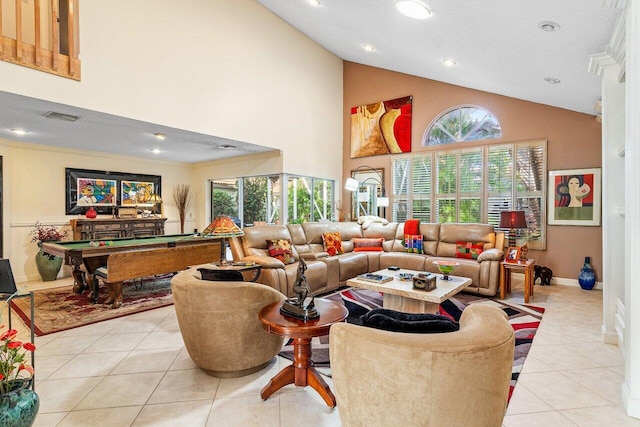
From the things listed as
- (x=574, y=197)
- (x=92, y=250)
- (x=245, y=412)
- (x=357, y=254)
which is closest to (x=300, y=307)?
(x=245, y=412)

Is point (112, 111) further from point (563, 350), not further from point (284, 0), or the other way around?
point (563, 350)

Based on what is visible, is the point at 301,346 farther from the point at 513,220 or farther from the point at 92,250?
the point at 513,220

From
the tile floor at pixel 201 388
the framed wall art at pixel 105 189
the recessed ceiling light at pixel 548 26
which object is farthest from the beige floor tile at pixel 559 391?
the framed wall art at pixel 105 189

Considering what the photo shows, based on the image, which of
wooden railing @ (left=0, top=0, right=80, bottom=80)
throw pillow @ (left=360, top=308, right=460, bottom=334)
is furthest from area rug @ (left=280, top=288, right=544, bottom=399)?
wooden railing @ (left=0, top=0, right=80, bottom=80)

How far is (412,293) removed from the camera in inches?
127

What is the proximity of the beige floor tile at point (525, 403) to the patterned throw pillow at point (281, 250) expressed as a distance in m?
3.05

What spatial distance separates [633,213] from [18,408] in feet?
11.6

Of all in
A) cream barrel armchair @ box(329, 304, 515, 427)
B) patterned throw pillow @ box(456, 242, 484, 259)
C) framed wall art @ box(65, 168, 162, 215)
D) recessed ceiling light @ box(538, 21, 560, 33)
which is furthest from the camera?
framed wall art @ box(65, 168, 162, 215)

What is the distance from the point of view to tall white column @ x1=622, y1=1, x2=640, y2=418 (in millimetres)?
1943

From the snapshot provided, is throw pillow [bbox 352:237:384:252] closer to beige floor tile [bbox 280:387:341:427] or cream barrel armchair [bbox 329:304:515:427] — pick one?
beige floor tile [bbox 280:387:341:427]

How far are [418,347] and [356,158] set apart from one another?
→ 271 inches

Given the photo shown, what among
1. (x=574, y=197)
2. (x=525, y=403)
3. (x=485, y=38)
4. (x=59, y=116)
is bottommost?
(x=525, y=403)

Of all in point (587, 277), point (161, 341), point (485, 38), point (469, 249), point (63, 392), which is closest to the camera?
point (63, 392)

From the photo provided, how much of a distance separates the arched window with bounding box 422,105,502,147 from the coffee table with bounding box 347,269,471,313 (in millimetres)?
3533
